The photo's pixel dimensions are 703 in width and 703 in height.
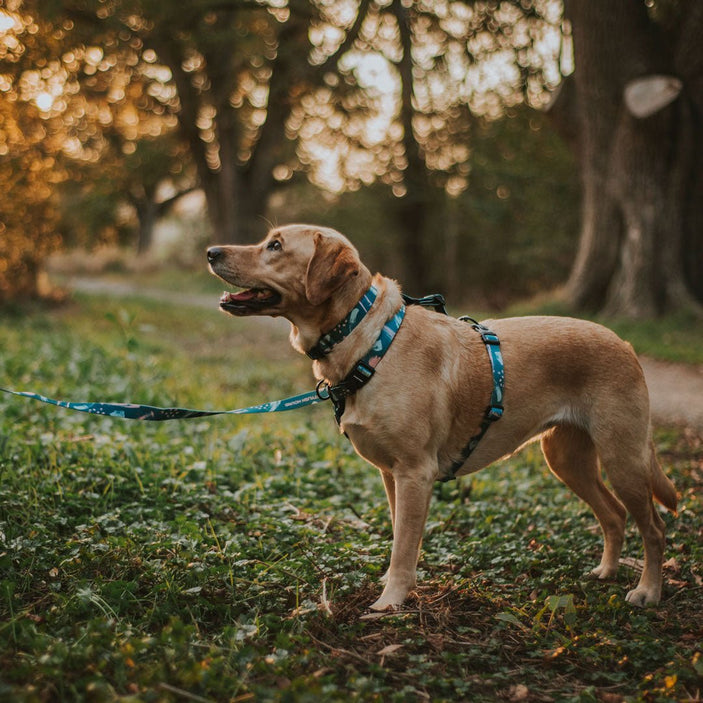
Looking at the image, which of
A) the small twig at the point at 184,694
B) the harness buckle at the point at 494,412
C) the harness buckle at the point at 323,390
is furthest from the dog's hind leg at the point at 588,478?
the small twig at the point at 184,694

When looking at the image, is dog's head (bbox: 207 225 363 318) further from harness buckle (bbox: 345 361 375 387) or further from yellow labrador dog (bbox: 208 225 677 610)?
harness buckle (bbox: 345 361 375 387)

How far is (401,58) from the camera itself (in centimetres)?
1942

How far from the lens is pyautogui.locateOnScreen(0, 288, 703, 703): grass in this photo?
9.16 feet

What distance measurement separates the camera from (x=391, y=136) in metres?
24.1

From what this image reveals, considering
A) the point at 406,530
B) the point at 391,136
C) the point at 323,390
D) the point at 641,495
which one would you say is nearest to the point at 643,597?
the point at 641,495

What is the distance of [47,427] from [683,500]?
17.4 feet

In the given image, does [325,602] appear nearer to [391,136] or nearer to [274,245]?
[274,245]

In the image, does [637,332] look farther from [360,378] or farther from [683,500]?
[360,378]

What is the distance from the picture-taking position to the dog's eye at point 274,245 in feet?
12.8

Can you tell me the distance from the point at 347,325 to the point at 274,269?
21.8 inches

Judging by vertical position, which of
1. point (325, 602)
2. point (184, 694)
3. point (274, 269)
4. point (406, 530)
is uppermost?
point (274, 269)

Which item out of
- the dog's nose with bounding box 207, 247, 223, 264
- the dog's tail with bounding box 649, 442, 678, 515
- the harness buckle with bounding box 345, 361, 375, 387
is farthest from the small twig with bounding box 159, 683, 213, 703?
the dog's tail with bounding box 649, 442, 678, 515

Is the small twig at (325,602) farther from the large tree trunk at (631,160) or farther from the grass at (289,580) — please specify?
the large tree trunk at (631,160)

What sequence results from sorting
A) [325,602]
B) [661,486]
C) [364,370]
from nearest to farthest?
[325,602] < [364,370] < [661,486]
